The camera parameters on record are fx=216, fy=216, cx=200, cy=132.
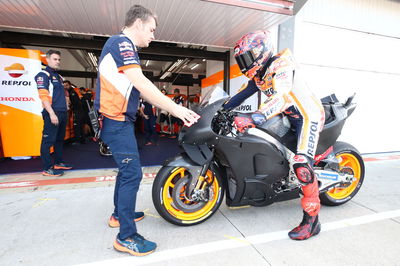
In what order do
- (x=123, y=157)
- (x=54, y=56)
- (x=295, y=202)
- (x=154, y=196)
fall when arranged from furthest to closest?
1. (x=54, y=56)
2. (x=295, y=202)
3. (x=154, y=196)
4. (x=123, y=157)

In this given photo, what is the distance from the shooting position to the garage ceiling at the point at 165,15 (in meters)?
3.64

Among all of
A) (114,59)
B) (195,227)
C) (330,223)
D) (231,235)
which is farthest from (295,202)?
(114,59)

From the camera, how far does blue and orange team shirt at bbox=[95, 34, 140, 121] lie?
1461mm

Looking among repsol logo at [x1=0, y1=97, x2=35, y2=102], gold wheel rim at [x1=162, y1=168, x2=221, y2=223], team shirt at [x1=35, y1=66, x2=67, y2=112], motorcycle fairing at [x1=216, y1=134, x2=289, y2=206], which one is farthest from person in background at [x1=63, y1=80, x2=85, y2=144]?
motorcycle fairing at [x1=216, y1=134, x2=289, y2=206]

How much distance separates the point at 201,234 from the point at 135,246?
1.97 feet

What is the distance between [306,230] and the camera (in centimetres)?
190

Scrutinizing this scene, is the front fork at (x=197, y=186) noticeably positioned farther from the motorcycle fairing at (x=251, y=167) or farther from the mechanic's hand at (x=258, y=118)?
the mechanic's hand at (x=258, y=118)

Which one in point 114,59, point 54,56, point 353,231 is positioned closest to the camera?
point 114,59

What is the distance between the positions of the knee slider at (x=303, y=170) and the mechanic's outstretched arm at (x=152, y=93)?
1063 millimetres

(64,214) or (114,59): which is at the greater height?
(114,59)

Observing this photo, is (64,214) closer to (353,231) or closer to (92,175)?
(92,175)

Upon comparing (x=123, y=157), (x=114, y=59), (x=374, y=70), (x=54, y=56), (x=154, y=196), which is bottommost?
(x=154, y=196)

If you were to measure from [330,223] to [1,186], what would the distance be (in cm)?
422

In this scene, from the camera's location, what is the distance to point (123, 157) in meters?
1.62
